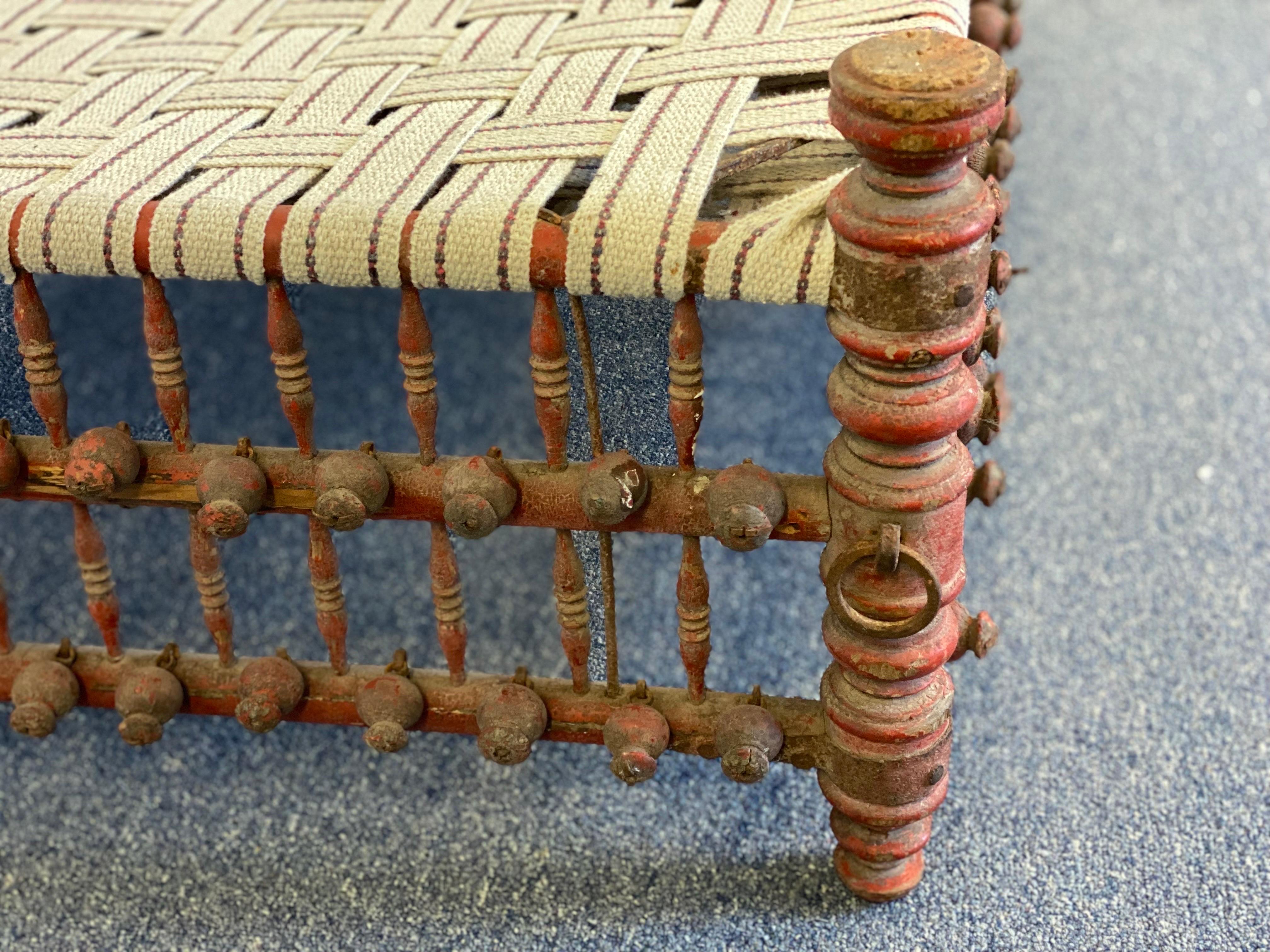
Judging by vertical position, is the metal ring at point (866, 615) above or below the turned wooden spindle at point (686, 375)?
below

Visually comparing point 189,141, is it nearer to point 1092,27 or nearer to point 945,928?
point 945,928

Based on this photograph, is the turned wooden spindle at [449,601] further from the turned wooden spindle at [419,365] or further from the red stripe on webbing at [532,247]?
the red stripe on webbing at [532,247]

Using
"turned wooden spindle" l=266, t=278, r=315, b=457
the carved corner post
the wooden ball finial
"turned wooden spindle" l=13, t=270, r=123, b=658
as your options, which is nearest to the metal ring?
the carved corner post

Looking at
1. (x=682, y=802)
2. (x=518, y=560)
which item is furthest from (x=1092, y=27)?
(x=682, y=802)

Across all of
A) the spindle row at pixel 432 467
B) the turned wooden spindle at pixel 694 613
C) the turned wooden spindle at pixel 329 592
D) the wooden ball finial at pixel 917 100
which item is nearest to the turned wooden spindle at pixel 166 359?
the spindle row at pixel 432 467

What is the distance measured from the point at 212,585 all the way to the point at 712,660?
0.45m

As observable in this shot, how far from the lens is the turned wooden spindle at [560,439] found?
94 centimetres

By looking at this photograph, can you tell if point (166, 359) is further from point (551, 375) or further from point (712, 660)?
point (712, 660)

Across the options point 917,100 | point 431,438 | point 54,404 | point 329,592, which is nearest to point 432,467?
point 431,438

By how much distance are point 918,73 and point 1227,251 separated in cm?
131

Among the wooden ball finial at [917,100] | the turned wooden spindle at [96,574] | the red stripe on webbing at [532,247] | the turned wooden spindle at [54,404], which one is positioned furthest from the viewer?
the turned wooden spindle at [96,574]

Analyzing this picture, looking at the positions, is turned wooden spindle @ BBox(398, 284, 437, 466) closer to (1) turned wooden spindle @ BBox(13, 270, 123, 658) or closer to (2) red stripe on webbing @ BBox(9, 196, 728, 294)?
(2) red stripe on webbing @ BBox(9, 196, 728, 294)

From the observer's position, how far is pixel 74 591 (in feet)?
4.74

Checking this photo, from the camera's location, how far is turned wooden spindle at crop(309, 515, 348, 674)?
1062mm
